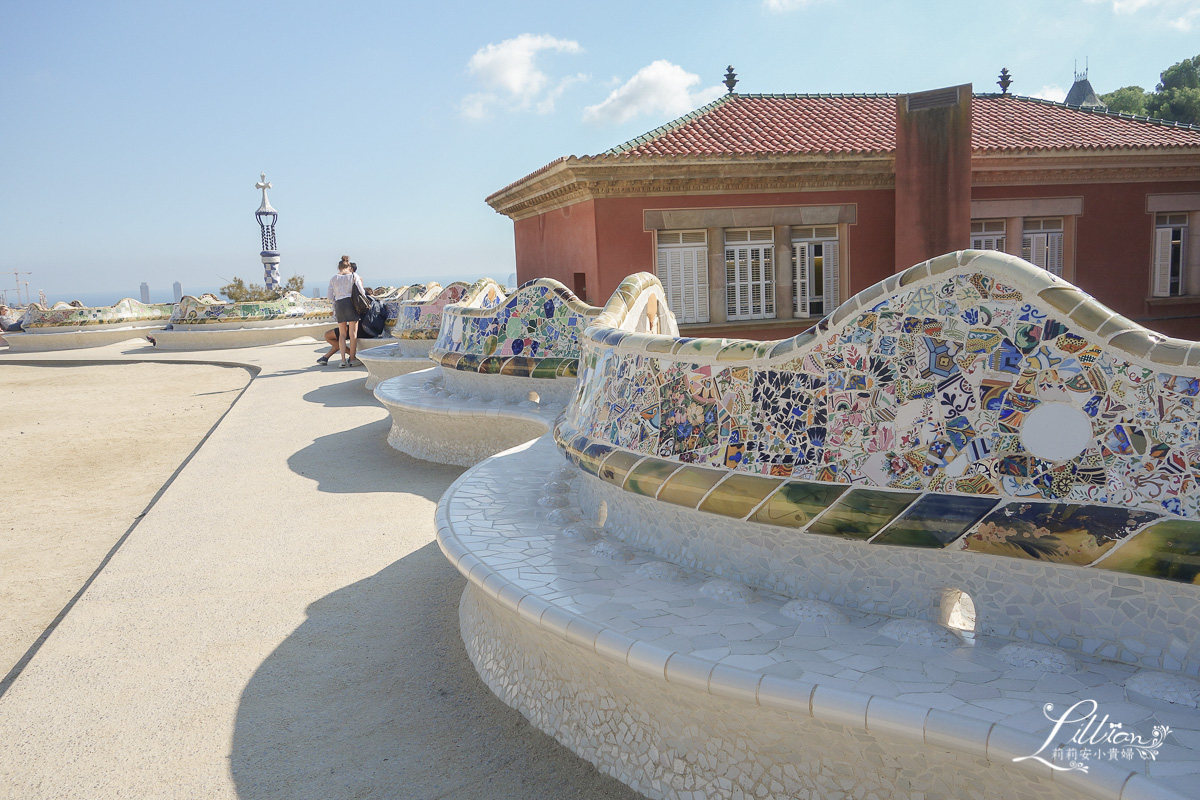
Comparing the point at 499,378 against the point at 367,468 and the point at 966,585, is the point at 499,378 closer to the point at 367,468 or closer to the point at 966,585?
the point at 367,468

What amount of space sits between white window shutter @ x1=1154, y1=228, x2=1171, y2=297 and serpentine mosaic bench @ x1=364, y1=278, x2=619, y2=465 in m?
11.3

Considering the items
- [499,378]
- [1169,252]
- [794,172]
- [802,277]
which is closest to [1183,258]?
[1169,252]

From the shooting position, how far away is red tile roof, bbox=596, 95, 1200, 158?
11.8 metres

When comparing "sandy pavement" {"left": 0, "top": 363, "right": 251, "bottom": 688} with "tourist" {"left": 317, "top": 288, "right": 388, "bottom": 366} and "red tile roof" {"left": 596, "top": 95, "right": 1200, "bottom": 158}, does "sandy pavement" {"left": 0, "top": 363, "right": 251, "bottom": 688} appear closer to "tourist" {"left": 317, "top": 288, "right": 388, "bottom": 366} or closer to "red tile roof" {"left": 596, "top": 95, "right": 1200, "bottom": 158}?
"tourist" {"left": 317, "top": 288, "right": 388, "bottom": 366}

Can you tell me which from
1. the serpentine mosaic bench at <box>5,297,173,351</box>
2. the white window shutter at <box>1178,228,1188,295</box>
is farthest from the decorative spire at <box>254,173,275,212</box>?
the white window shutter at <box>1178,228,1188,295</box>

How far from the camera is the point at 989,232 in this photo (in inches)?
502

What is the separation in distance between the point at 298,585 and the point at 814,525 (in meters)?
3.16

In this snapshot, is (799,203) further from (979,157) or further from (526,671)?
(526,671)

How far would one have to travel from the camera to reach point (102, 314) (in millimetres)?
24844

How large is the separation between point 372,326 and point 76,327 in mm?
14376

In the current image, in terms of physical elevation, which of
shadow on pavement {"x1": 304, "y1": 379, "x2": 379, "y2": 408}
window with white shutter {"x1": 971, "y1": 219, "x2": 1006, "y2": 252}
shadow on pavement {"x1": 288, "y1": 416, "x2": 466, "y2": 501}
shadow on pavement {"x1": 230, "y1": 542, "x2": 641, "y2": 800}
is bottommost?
shadow on pavement {"x1": 230, "y1": 542, "x2": 641, "y2": 800}

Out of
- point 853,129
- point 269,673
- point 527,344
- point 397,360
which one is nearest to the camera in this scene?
point 269,673

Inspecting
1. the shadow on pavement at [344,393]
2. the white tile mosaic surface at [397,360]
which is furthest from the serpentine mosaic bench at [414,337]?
the shadow on pavement at [344,393]

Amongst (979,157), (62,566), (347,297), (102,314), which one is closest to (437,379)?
(62,566)
